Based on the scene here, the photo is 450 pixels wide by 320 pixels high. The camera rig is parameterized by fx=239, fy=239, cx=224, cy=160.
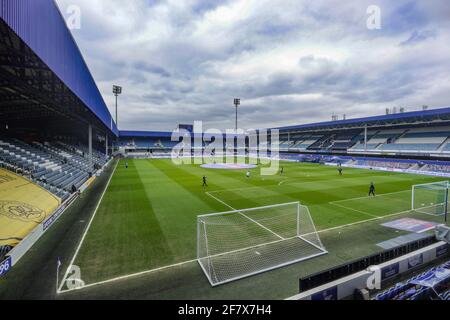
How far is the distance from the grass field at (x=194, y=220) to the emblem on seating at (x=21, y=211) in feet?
10.6

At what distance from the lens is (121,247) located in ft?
37.4

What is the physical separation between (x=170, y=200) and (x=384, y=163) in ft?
141

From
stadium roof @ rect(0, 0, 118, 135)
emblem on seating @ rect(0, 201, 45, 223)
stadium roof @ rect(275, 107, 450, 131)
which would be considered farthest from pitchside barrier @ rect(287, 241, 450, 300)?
stadium roof @ rect(275, 107, 450, 131)

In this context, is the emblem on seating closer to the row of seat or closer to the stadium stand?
the row of seat

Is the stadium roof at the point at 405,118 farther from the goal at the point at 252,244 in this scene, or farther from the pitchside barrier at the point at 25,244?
the pitchside barrier at the point at 25,244

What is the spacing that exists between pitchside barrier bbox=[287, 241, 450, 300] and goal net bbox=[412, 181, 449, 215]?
26.5ft

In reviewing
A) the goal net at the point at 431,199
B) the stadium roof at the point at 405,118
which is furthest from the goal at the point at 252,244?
the stadium roof at the point at 405,118

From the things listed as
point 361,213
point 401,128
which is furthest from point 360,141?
point 361,213

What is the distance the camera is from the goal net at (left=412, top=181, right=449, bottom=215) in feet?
55.2

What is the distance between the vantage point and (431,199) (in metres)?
20.6

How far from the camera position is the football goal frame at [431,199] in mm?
16625

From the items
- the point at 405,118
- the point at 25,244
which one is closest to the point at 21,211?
the point at 25,244

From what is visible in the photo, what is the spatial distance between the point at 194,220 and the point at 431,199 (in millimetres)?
→ 20416
